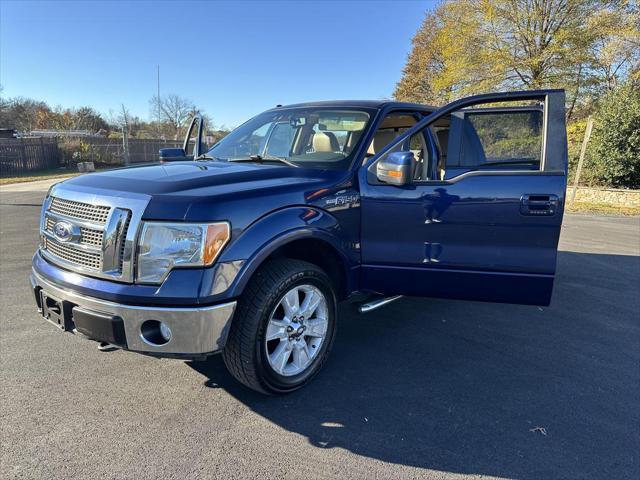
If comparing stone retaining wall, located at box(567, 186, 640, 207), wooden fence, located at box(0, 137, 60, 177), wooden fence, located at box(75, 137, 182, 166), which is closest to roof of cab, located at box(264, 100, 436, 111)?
stone retaining wall, located at box(567, 186, 640, 207)

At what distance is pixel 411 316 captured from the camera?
4.30 metres

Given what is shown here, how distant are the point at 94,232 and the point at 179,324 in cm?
76

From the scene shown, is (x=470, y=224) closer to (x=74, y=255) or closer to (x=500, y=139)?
(x=500, y=139)

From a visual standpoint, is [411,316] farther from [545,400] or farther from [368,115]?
[368,115]

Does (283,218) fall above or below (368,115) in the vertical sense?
below

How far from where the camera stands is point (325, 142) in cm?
346

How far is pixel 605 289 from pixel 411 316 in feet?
9.31

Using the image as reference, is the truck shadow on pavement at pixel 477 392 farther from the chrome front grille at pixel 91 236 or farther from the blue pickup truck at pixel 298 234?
the chrome front grille at pixel 91 236

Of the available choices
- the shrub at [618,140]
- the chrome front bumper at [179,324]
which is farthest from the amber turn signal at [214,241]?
the shrub at [618,140]

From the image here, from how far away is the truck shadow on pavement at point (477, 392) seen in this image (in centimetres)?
237

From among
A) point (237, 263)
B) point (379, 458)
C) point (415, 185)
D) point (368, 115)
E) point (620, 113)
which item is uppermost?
point (620, 113)

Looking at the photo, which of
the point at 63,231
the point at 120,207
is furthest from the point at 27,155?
the point at 120,207

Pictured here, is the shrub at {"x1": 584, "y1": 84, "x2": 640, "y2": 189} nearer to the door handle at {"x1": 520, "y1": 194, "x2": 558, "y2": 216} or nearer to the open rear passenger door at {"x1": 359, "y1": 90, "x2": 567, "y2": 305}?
the open rear passenger door at {"x1": 359, "y1": 90, "x2": 567, "y2": 305}

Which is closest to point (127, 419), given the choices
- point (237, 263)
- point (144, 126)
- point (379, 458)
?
point (237, 263)
